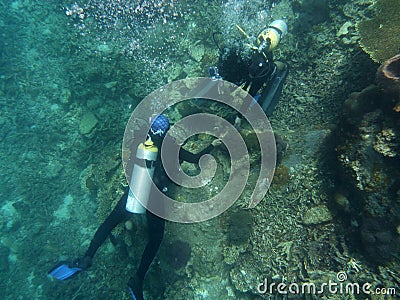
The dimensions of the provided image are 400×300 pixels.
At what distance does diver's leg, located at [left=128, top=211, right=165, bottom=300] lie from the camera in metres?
4.84

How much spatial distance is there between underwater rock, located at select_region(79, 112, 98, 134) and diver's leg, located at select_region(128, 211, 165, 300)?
5.03 m

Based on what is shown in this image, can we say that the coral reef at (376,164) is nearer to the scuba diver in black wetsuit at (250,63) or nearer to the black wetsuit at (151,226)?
the scuba diver in black wetsuit at (250,63)

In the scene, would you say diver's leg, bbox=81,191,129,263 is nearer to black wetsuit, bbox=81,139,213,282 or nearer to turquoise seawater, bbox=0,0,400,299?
black wetsuit, bbox=81,139,213,282

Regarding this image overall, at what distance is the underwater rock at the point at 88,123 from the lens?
28.1 ft

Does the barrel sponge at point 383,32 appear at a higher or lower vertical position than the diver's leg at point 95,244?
higher

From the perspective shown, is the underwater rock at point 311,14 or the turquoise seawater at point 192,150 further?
Result: the underwater rock at point 311,14

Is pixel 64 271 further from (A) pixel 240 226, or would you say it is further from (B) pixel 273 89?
(B) pixel 273 89

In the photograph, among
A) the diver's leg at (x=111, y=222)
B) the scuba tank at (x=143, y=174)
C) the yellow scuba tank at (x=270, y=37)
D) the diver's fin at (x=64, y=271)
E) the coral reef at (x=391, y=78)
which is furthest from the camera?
the diver's fin at (x=64, y=271)

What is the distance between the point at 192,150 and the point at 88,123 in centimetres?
458

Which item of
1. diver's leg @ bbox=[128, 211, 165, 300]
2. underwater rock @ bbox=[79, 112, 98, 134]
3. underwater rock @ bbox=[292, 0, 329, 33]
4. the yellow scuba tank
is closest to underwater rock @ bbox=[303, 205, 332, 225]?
diver's leg @ bbox=[128, 211, 165, 300]

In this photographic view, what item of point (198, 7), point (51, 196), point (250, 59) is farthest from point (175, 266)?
point (198, 7)

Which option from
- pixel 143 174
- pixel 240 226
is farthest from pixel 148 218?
pixel 240 226

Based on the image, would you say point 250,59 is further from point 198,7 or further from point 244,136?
point 198,7

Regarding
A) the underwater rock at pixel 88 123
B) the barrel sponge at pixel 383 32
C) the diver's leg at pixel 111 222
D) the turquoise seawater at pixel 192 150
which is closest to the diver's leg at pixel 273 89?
the turquoise seawater at pixel 192 150
